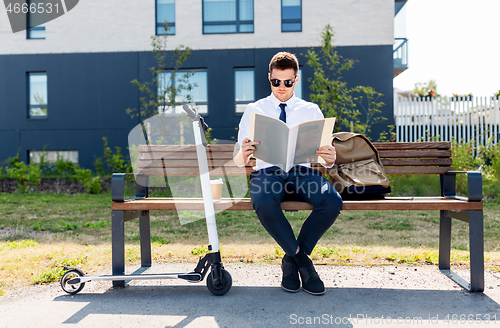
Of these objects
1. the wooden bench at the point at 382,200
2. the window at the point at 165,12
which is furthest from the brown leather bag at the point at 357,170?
the window at the point at 165,12

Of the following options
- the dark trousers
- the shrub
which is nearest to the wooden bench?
the dark trousers

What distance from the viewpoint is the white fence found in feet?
40.8

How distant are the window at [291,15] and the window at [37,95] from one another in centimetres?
817

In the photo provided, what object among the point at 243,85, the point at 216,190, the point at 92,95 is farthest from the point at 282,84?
the point at 92,95

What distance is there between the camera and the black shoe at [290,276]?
2.71 metres

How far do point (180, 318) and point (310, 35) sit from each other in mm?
11458

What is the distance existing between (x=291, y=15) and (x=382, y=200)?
10.9 metres

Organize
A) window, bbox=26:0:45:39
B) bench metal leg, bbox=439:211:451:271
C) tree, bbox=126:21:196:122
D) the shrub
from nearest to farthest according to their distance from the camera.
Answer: bench metal leg, bbox=439:211:451:271 → the shrub → tree, bbox=126:21:196:122 → window, bbox=26:0:45:39

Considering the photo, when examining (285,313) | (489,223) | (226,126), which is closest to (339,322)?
(285,313)

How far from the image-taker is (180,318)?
2309 millimetres

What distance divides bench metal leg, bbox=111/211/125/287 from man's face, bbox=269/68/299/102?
147cm

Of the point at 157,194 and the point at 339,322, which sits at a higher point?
the point at 157,194

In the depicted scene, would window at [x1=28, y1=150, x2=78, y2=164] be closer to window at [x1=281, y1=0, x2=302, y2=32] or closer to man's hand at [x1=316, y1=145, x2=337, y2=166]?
window at [x1=281, y1=0, x2=302, y2=32]

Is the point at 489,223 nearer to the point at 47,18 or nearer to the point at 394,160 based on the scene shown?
the point at 394,160
